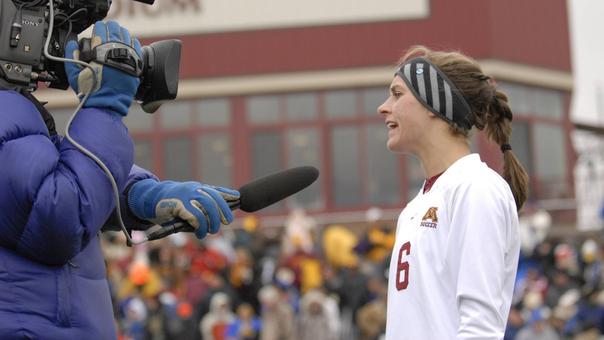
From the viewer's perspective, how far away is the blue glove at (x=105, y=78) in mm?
3461

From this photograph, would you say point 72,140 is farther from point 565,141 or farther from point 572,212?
point 565,141

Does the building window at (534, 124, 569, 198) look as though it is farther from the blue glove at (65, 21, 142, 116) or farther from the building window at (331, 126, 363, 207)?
the blue glove at (65, 21, 142, 116)

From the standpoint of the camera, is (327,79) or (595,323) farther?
(327,79)

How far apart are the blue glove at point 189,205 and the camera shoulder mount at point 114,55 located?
1.16ft

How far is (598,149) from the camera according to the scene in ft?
98.8

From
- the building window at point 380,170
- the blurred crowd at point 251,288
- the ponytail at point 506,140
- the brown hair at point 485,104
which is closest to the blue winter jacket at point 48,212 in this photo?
the brown hair at point 485,104

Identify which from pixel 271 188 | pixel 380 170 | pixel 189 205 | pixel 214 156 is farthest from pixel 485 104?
pixel 214 156

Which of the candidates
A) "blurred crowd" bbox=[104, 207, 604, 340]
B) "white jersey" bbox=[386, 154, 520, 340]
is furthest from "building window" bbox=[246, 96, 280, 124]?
"white jersey" bbox=[386, 154, 520, 340]

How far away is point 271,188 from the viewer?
3.59 meters

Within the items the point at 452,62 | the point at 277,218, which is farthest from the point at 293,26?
the point at 452,62

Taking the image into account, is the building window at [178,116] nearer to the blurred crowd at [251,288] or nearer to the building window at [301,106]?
the building window at [301,106]

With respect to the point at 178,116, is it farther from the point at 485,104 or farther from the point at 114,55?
the point at 114,55

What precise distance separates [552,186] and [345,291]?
44.2 feet

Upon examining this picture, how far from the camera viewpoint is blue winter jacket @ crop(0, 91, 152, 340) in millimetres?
3270
